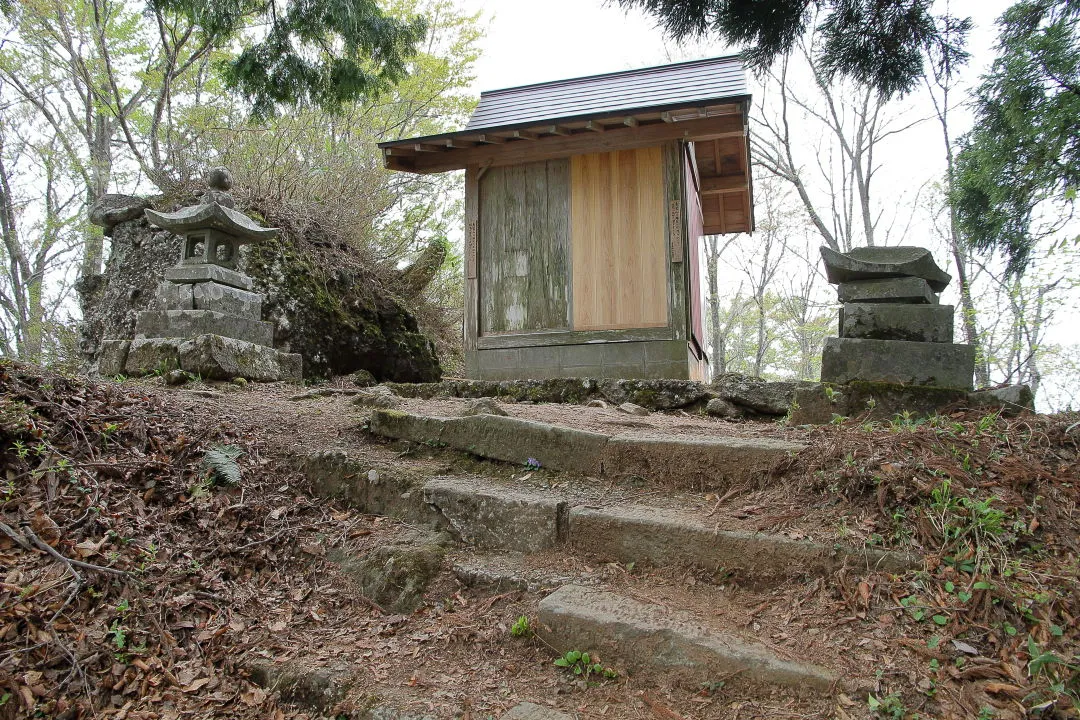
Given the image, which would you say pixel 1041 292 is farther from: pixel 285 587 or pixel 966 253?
pixel 285 587

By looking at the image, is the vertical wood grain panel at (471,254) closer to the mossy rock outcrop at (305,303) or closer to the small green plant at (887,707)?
the mossy rock outcrop at (305,303)

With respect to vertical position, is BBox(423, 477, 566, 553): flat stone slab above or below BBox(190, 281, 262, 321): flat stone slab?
below

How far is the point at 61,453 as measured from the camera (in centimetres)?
300

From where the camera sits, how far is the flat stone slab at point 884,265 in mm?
4398

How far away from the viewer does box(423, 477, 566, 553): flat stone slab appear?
2938 mm

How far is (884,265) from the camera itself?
444 cm

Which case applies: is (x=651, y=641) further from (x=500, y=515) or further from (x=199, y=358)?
(x=199, y=358)

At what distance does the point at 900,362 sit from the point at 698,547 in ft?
8.68

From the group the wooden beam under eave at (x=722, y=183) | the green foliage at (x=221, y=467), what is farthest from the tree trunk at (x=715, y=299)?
the green foliage at (x=221, y=467)

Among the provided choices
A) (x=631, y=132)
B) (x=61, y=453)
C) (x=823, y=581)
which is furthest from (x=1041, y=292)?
(x=61, y=453)

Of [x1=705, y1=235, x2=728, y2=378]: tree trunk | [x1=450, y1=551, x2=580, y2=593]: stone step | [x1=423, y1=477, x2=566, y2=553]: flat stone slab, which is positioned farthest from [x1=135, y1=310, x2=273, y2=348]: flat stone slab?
[x1=705, y1=235, x2=728, y2=378]: tree trunk

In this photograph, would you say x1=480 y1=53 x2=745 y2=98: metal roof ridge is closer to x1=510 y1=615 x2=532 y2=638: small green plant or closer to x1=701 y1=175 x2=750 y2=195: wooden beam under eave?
x1=701 y1=175 x2=750 y2=195: wooden beam under eave

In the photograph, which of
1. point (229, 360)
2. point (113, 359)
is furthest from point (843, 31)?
point (113, 359)

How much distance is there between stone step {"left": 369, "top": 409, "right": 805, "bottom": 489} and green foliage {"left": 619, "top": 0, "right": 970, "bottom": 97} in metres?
2.58
